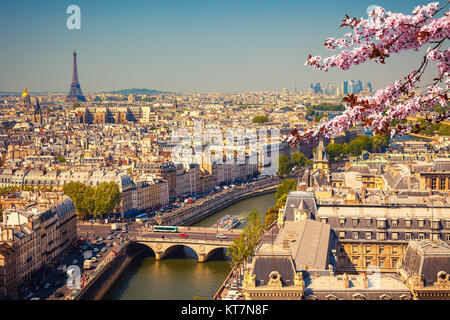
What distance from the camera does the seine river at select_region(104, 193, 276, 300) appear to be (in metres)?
17.3

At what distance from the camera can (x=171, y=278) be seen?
63.2 feet

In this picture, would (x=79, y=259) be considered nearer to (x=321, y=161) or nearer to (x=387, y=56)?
(x=321, y=161)

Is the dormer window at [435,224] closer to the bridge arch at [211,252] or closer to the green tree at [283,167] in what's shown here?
the bridge arch at [211,252]

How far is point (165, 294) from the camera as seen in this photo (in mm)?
17328

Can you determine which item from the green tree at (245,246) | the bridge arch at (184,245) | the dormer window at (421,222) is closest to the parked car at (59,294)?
the green tree at (245,246)

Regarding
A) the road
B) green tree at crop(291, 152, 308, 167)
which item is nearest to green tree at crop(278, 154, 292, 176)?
green tree at crop(291, 152, 308, 167)

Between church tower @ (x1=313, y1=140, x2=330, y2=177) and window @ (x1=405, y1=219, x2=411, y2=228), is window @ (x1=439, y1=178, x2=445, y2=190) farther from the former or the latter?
window @ (x1=405, y1=219, x2=411, y2=228)

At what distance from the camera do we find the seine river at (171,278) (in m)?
17.3

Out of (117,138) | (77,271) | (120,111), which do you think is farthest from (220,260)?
(120,111)

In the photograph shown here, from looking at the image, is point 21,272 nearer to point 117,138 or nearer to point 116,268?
point 116,268

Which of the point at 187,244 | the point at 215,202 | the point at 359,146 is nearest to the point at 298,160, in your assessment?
the point at 359,146

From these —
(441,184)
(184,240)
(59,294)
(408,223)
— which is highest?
(441,184)

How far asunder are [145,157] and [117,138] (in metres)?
17.0

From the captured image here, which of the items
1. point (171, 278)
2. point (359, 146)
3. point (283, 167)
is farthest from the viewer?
point (359, 146)
